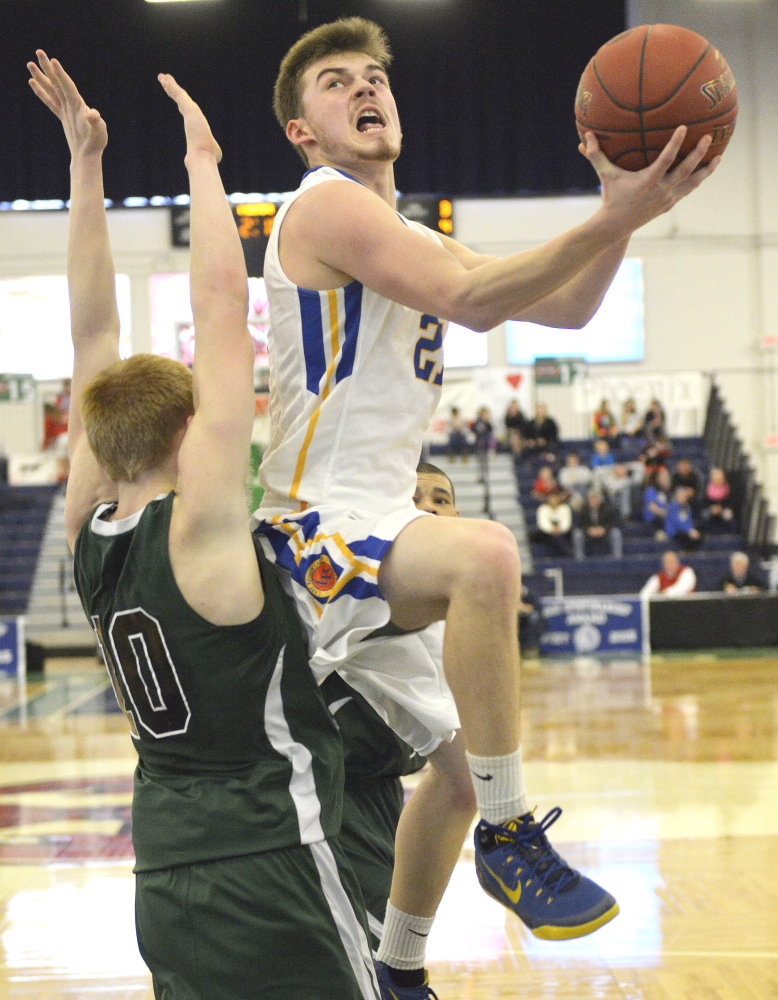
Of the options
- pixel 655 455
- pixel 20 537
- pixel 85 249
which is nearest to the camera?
pixel 85 249

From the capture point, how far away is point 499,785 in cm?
210

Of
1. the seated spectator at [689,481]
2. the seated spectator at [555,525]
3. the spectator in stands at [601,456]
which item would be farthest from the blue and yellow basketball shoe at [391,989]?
the spectator in stands at [601,456]

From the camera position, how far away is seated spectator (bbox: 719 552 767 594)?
12828mm

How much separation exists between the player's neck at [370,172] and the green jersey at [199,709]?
0.89m

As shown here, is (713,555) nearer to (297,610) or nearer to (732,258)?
(732,258)

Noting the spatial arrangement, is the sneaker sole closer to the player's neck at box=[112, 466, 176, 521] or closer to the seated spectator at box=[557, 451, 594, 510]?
the player's neck at box=[112, 466, 176, 521]

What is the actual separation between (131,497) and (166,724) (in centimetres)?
42

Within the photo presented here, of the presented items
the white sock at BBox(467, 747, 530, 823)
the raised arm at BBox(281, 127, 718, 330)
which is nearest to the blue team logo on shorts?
the white sock at BBox(467, 747, 530, 823)

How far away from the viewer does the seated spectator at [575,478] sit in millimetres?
15656

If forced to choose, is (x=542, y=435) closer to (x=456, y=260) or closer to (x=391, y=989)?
(x=391, y=989)

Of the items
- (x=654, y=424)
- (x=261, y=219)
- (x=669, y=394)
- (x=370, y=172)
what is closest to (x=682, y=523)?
(x=654, y=424)

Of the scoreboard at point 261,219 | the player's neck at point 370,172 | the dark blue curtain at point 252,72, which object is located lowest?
the player's neck at point 370,172

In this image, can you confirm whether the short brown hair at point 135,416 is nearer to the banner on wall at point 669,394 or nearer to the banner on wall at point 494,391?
the banner on wall at point 494,391

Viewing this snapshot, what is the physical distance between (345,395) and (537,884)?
39.1 inches
